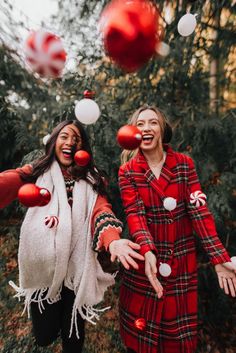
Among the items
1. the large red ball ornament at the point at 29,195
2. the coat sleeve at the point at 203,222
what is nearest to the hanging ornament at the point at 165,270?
the coat sleeve at the point at 203,222

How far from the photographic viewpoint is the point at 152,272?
57.7 inches

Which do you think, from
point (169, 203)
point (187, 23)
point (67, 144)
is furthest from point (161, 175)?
point (187, 23)

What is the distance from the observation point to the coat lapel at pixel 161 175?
5.50ft

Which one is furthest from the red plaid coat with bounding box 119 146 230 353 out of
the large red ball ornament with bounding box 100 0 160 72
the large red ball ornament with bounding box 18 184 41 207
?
the large red ball ornament with bounding box 100 0 160 72

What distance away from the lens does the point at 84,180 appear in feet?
5.94

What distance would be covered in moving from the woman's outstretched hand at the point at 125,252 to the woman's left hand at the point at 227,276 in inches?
22.8

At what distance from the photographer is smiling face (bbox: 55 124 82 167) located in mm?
1741

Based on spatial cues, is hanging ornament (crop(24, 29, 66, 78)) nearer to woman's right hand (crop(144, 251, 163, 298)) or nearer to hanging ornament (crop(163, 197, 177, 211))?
hanging ornament (crop(163, 197, 177, 211))

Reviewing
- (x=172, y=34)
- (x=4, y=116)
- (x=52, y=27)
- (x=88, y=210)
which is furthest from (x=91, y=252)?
(x=4, y=116)

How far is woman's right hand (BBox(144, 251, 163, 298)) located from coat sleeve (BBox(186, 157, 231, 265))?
385 millimetres

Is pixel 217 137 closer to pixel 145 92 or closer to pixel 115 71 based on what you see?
pixel 145 92

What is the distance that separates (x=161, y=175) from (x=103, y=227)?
1.51 feet

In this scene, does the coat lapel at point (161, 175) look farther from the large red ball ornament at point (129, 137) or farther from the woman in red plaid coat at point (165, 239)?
the large red ball ornament at point (129, 137)

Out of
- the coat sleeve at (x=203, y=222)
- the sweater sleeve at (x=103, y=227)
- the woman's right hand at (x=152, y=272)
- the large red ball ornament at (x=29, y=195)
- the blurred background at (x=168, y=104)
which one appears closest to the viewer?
the large red ball ornament at (x=29, y=195)
